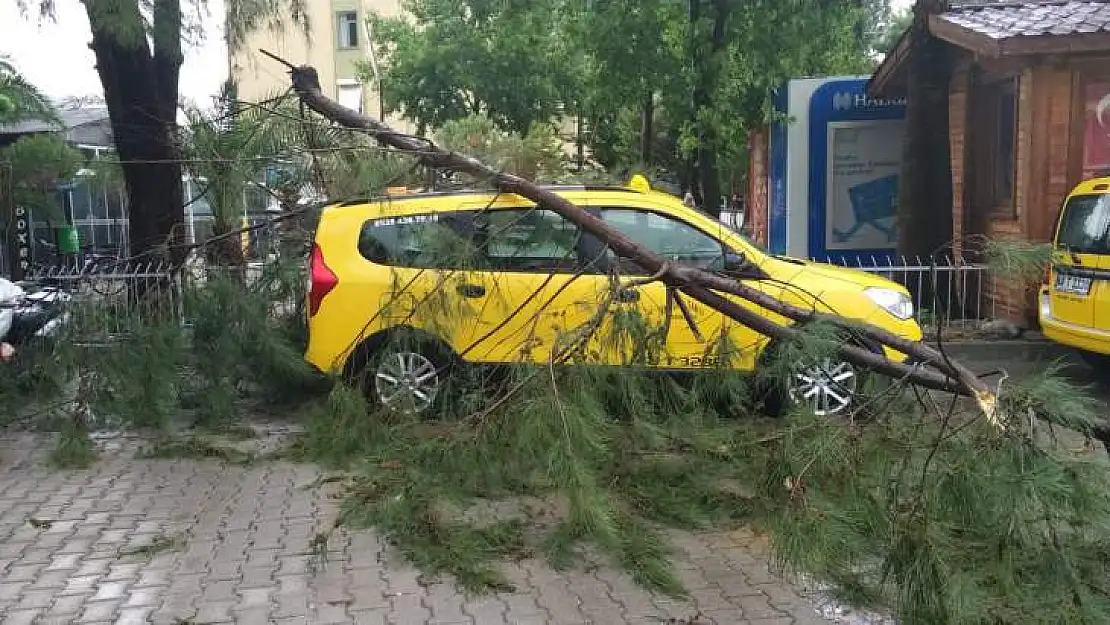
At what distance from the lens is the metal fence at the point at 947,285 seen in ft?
32.8

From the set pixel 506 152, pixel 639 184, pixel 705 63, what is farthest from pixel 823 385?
pixel 705 63

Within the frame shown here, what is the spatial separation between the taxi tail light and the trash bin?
1243cm

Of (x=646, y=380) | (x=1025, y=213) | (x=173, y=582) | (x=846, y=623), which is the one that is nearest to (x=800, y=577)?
(x=846, y=623)

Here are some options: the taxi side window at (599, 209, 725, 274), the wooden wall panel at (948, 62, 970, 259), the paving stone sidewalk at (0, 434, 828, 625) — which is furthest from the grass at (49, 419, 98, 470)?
the wooden wall panel at (948, 62, 970, 259)

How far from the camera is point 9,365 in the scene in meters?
7.34

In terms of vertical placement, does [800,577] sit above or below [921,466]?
below

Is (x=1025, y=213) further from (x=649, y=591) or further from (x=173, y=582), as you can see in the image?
(x=173, y=582)

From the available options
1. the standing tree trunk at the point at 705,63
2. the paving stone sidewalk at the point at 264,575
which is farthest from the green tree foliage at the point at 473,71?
the paving stone sidewalk at the point at 264,575

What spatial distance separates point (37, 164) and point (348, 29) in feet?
91.9

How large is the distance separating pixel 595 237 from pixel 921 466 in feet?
7.61

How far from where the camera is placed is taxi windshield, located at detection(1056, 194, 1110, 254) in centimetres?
822

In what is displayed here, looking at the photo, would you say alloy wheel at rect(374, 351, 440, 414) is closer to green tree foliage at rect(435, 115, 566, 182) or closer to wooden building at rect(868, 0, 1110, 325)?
green tree foliage at rect(435, 115, 566, 182)

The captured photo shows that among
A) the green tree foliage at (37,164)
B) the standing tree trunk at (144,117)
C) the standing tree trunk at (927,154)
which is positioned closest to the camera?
the standing tree trunk at (144,117)

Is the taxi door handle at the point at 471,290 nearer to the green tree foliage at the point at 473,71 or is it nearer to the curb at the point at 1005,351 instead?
the curb at the point at 1005,351
